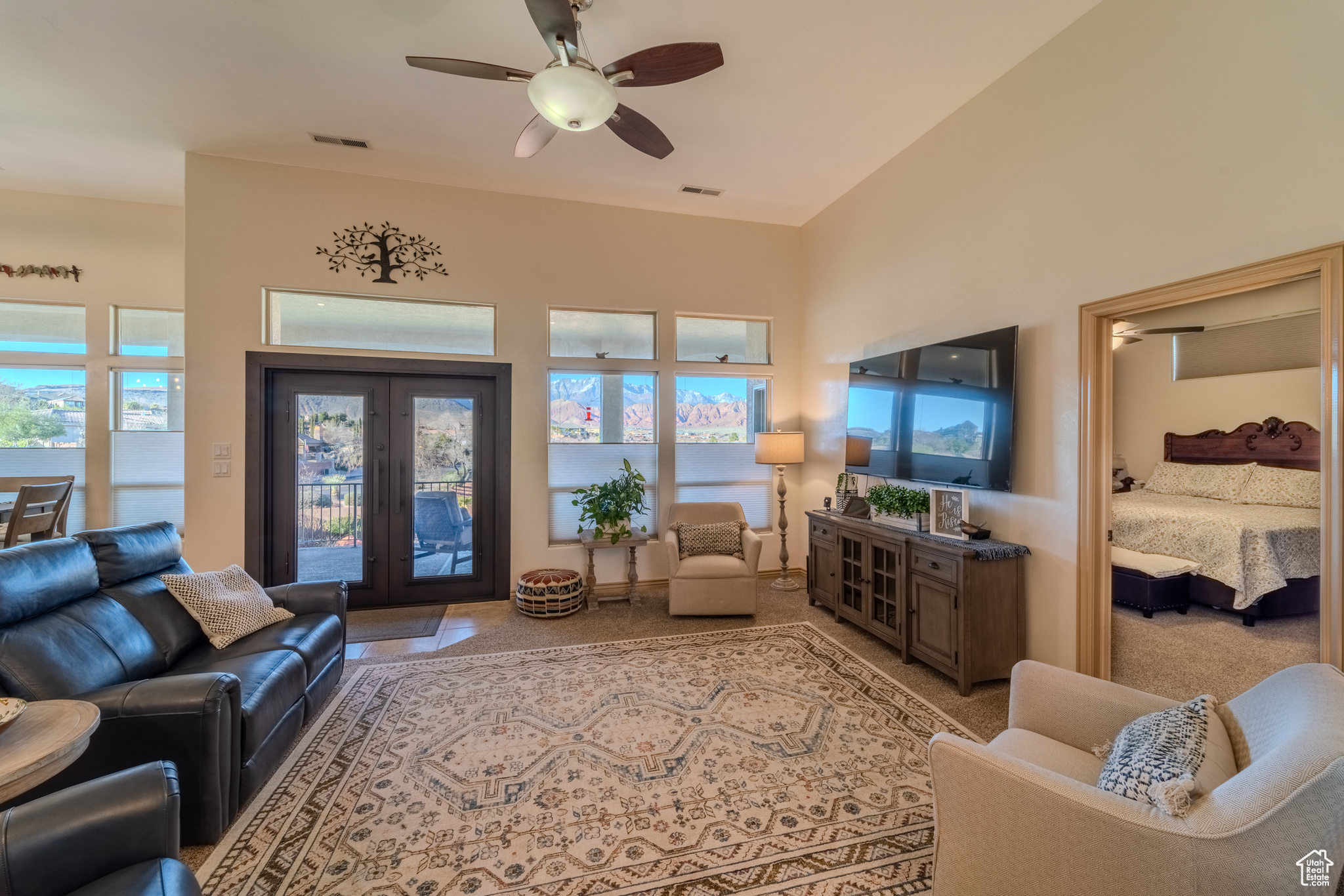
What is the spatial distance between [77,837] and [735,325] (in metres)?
5.00

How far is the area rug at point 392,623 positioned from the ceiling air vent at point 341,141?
11.6 ft

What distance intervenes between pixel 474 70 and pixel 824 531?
372cm

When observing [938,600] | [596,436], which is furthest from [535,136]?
[938,600]

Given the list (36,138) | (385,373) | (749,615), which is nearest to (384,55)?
(385,373)

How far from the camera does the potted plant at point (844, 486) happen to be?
4270mm

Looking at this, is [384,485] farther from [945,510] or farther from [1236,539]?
[1236,539]

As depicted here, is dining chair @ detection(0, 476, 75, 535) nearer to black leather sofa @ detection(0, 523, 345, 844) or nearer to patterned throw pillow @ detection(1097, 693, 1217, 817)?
black leather sofa @ detection(0, 523, 345, 844)

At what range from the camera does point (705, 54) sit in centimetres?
218

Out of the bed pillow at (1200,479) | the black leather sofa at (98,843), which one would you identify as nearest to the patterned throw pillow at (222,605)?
the black leather sofa at (98,843)

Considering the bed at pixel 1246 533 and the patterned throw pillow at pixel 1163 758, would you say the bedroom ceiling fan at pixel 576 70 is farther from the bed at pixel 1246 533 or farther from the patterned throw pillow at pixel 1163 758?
the bed at pixel 1246 533

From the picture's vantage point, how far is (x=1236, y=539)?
2721mm

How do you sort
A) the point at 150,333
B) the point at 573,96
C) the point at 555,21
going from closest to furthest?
the point at 555,21
the point at 573,96
the point at 150,333

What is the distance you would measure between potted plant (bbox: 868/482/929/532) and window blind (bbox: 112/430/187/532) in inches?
234

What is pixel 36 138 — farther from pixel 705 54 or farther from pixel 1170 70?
pixel 1170 70
